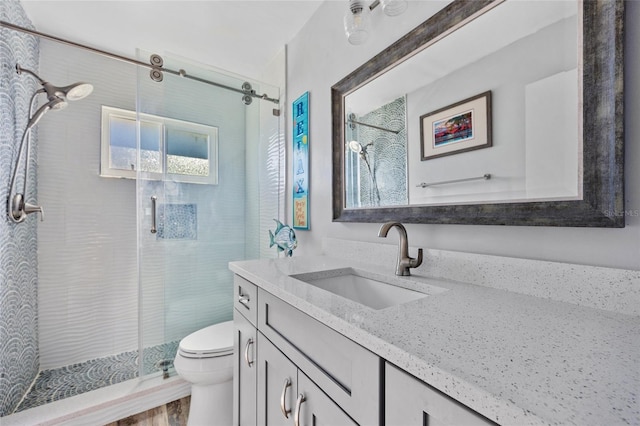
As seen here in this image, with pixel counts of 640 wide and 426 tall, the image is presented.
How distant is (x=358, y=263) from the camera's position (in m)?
1.20

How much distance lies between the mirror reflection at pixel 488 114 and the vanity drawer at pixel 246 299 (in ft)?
2.10

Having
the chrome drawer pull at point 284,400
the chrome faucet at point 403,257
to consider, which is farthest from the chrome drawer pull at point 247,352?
the chrome faucet at point 403,257

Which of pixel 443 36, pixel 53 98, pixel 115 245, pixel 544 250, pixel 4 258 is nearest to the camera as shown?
pixel 544 250

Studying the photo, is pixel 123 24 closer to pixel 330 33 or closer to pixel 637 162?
pixel 330 33

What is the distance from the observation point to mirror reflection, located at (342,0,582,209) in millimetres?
683

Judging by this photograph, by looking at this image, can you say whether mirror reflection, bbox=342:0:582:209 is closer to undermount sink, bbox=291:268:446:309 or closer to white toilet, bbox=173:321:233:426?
undermount sink, bbox=291:268:446:309

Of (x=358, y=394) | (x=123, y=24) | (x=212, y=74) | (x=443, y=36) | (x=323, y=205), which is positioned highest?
(x=123, y=24)

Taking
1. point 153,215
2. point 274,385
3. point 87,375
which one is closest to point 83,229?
point 153,215

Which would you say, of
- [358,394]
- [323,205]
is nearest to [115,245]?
[323,205]

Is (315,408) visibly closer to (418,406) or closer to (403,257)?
(418,406)

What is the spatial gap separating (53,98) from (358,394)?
2114mm

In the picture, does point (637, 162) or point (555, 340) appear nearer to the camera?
point (555, 340)

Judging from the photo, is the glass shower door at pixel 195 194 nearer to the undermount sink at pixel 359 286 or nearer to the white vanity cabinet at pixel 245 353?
the white vanity cabinet at pixel 245 353

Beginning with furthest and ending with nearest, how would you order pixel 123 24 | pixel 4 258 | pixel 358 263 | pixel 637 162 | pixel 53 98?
1. pixel 123 24
2. pixel 53 98
3. pixel 4 258
4. pixel 358 263
5. pixel 637 162
